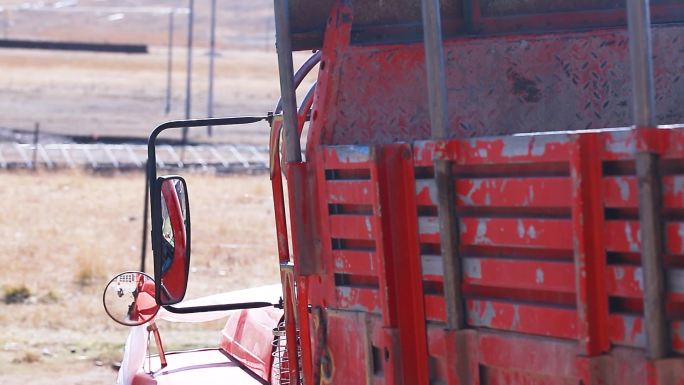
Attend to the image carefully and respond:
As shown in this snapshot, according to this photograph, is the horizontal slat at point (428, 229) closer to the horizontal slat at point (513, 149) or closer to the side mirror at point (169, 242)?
the horizontal slat at point (513, 149)

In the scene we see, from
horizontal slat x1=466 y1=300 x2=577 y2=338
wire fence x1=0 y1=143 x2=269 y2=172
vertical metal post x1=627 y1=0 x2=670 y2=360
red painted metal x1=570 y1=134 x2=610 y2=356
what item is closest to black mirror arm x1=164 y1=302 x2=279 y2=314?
horizontal slat x1=466 y1=300 x2=577 y2=338

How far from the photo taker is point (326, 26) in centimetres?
430

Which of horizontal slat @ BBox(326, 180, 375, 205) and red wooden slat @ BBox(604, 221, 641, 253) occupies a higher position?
horizontal slat @ BBox(326, 180, 375, 205)

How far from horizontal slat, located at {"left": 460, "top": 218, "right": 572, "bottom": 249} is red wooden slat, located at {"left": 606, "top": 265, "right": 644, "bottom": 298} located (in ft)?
0.45

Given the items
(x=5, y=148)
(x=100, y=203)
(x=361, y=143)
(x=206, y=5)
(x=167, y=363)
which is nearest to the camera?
(x=361, y=143)

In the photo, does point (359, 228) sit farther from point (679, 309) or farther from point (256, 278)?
point (256, 278)

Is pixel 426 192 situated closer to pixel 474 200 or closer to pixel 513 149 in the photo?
pixel 474 200

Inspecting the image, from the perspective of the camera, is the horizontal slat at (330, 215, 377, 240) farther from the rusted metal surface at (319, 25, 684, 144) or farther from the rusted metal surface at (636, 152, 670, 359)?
the rusted metal surface at (636, 152, 670, 359)

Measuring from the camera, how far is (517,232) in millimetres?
3242

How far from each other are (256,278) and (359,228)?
11.5 meters

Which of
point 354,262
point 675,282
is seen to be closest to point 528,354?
point 675,282

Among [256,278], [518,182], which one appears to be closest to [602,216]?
[518,182]

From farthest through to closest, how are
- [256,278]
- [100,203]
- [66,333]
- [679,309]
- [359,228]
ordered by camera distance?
1. [100,203]
2. [256,278]
3. [66,333]
4. [359,228]
5. [679,309]

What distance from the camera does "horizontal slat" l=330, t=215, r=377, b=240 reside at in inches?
146
